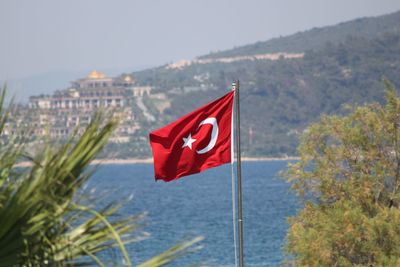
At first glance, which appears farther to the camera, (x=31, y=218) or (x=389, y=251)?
(x=389, y=251)

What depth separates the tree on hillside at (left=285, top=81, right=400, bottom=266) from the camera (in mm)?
19750

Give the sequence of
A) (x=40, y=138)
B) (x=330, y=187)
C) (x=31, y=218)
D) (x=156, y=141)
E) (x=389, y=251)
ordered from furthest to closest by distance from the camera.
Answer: (x=330, y=187)
(x=389, y=251)
(x=156, y=141)
(x=40, y=138)
(x=31, y=218)

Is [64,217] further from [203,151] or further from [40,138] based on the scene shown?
[203,151]

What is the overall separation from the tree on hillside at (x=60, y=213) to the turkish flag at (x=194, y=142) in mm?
6741

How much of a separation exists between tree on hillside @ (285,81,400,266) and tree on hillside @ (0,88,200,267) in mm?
15231

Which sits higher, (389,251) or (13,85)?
(13,85)

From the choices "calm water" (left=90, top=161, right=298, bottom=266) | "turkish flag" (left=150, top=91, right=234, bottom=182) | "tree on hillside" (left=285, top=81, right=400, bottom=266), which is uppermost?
"turkish flag" (left=150, top=91, right=234, bottom=182)

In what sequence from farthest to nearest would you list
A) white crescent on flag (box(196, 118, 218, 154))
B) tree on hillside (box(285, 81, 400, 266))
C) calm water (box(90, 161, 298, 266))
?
calm water (box(90, 161, 298, 266)), tree on hillside (box(285, 81, 400, 266)), white crescent on flag (box(196, 118, 218, 154))

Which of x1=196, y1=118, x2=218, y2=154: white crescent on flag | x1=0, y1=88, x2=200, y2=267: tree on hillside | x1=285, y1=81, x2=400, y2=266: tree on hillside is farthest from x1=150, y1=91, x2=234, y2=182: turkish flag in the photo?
x1=285, y1=81, x2=400, y2=266: tree on hillside

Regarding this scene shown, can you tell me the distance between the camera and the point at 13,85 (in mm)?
5004

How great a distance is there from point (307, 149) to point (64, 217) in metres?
17.7

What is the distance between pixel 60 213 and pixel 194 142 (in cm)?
766

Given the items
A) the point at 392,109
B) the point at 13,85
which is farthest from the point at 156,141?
the point at 392,109

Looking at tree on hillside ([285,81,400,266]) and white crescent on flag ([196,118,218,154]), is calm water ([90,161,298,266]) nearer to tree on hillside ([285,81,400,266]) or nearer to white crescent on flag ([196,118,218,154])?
tree on hillside ([285,81,400,266])
